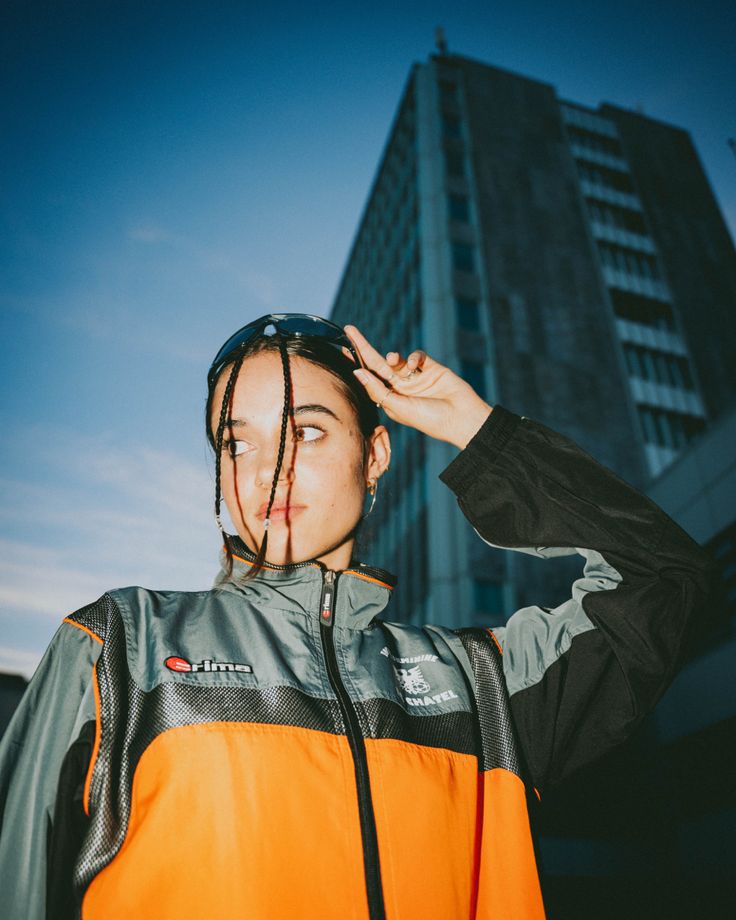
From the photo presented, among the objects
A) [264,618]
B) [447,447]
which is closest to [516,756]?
[264,618]

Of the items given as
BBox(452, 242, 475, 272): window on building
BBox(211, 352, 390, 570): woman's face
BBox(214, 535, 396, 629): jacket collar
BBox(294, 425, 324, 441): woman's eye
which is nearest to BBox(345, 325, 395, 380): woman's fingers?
BBox(211, 352, 390, 570): woman's face

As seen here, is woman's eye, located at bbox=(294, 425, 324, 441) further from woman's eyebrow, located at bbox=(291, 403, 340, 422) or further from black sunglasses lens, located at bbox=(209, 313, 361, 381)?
black sunglasses lens, located at bbox=(209, 313, 361, 381)

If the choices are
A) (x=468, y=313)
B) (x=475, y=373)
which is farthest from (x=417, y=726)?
(x=468, y=313)

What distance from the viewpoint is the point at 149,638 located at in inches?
54.3

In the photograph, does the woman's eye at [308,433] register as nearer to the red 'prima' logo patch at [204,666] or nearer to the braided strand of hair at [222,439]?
the braided strand of hair at [222,439]

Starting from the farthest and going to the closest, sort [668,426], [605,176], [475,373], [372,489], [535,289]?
[605,176], [535,289], [668,426], [475,373], [372,489]

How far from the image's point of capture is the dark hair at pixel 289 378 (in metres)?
1.80

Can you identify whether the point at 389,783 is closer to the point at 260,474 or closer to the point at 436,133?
the point at 260,474

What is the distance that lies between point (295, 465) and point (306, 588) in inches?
16.1

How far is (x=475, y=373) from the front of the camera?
22.1 meters

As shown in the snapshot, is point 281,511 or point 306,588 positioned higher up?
point 281,511

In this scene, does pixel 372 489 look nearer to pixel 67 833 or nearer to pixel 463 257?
pixel 67 833

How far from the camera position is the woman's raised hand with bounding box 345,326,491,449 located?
1823 mm

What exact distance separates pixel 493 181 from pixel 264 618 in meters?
30.4
